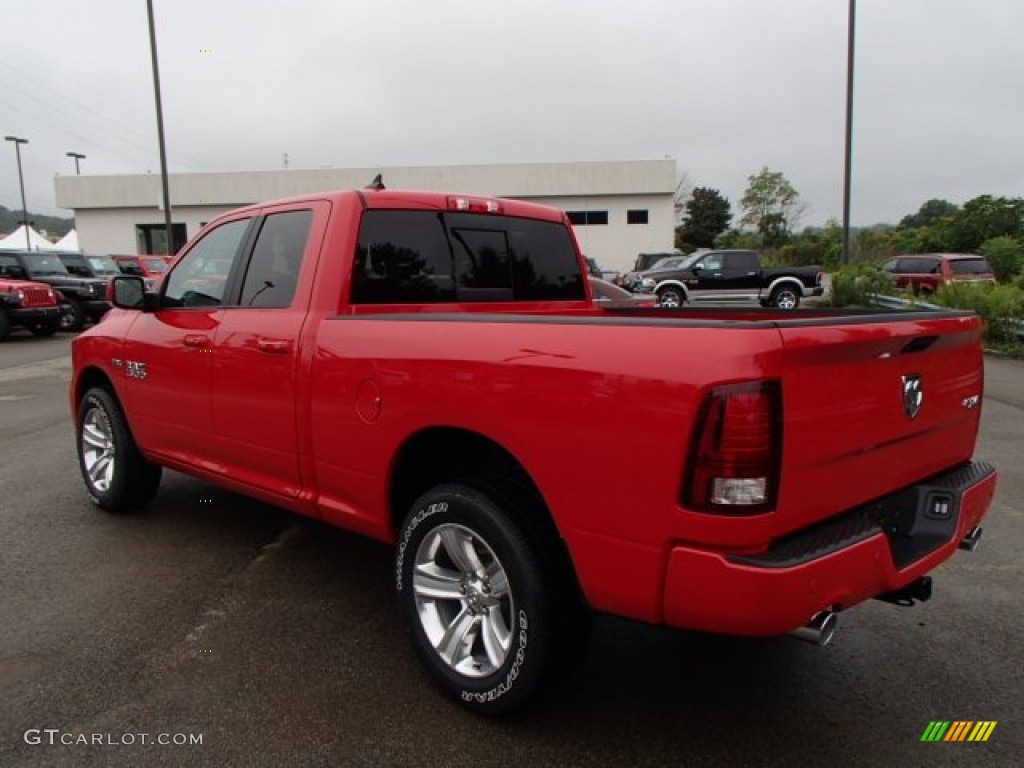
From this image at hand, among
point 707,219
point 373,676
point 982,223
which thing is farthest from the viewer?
point 707,219

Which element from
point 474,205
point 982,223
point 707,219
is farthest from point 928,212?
point 474,205

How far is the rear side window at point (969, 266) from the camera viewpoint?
2178cm

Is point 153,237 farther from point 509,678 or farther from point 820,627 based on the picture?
point 820,627

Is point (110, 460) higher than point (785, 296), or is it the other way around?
point (785, 296)

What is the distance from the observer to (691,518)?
7.09ft

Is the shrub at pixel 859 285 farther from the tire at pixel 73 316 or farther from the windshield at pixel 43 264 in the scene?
the windshield at pixel 43 264

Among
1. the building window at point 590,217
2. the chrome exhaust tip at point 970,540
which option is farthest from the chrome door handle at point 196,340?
the building window at point 590,217

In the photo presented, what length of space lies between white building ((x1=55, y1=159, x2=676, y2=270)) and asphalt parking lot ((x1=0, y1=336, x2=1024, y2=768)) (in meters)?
41.9

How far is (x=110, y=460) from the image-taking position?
5.08 meters

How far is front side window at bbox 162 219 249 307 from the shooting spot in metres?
4.18

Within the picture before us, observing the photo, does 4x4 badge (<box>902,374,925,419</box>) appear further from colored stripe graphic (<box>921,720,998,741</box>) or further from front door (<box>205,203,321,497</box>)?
front door (<box>205,203,321,497</box>)

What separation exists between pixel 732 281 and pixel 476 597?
71.0 feet

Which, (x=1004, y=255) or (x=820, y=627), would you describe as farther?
(x=1004, y=255)

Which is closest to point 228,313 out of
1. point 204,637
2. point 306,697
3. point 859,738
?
point 204,637
